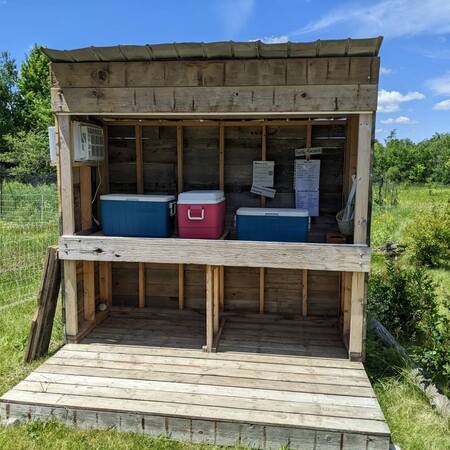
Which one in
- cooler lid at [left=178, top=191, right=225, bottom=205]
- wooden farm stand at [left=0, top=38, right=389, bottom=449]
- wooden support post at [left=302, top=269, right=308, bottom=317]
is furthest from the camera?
wooden support post at [left=302, top=269, right=308, bottom=317]

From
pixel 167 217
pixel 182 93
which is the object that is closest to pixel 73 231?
pixel 167 217

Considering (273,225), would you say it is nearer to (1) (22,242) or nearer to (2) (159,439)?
(2) (159,439)

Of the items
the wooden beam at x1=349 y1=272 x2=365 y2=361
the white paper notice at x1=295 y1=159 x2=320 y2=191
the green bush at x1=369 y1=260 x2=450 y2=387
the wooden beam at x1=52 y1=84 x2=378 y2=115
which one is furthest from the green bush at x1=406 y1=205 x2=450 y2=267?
the wooden beam at x1=52 y1=84 x2=378 y2=115

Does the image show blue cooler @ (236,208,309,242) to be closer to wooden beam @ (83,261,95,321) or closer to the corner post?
the corner post

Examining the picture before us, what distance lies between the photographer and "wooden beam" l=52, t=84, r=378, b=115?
2936 millimetres

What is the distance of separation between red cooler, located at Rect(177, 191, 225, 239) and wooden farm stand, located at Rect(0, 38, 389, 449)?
0.56 ft

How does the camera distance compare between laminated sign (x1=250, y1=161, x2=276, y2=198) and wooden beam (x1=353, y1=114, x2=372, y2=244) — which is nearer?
wooden beam (x1=353, y1=114, x2=372, y2=244)

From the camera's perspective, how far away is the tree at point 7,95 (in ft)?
90.2

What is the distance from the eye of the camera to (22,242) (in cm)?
648

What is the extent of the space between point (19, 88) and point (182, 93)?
97.4 ft

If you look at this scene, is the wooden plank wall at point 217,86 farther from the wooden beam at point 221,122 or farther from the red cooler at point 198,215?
the wooden beam at point 221,122

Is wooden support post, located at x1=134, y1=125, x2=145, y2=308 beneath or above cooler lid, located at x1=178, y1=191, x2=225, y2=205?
above

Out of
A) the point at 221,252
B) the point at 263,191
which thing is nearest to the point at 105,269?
the point at 221,252

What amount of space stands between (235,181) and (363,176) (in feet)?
4.60
